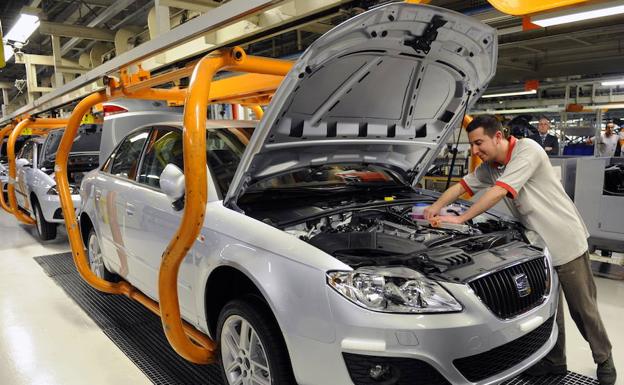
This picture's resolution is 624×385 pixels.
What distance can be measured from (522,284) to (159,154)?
2268 mm

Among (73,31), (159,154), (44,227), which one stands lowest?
(44,227)

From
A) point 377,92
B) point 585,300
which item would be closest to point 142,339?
point 377,92

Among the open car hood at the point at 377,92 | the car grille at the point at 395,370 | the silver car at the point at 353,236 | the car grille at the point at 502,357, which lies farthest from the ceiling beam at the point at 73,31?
the car grille at the point at 502,357

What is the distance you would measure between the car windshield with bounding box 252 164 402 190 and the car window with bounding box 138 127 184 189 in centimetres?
67

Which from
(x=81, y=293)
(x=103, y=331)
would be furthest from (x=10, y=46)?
(x=103, y=331)

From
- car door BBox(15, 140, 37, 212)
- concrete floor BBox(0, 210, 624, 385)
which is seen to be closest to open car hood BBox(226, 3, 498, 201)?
concrete floor BBox(0, 210, 624, 385)

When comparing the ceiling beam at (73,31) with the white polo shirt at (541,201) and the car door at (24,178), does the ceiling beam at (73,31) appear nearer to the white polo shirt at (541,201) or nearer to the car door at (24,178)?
the car door at (24,178)

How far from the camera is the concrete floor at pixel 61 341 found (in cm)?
267

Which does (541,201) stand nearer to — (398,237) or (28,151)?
(398,237)

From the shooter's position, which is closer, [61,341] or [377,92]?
[377,92]

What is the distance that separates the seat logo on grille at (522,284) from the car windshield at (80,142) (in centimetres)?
651

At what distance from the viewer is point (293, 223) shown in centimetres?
205

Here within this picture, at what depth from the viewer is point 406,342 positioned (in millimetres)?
1542

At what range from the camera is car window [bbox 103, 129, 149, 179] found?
10.5ft
